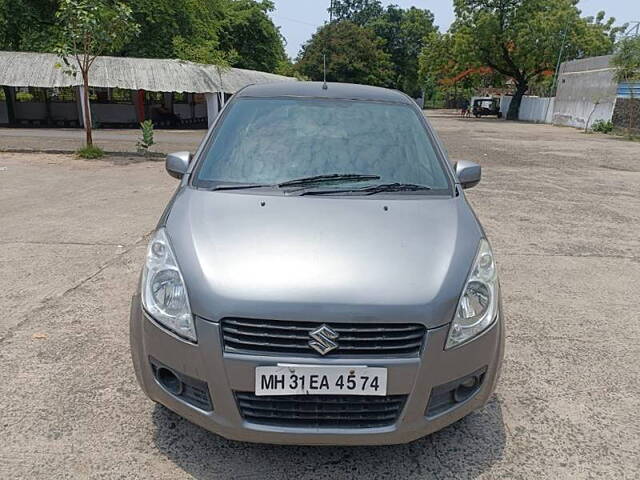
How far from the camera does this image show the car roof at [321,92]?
3414 mm

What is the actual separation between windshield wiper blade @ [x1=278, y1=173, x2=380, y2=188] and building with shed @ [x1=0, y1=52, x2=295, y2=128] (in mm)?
20126

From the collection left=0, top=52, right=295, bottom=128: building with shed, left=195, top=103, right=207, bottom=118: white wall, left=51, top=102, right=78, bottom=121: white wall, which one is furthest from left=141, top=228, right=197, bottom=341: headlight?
left=195, top=103, right=207, bottom=118: white wall

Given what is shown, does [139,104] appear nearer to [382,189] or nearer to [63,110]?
[63,110]

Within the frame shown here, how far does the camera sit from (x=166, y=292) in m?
2.13

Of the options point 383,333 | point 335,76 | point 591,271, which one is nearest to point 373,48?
point 335,76

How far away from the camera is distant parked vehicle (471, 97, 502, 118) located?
44.9 m

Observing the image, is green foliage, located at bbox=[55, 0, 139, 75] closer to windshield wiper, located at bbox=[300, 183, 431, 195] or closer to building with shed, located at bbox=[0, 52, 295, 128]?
building with shed, located at bbox=[0, 52, 295, 128]

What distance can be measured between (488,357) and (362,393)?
2.05ft

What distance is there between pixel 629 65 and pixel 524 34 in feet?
41.4

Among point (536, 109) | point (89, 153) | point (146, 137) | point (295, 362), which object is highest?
point (536, 109)

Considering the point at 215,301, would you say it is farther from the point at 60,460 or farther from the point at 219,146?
the point at 219,146

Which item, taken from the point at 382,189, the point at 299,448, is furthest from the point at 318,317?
the point at 382,189

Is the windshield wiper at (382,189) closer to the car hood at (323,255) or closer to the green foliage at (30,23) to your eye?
the car hood at (323,255)

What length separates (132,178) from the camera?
10.2 meters
